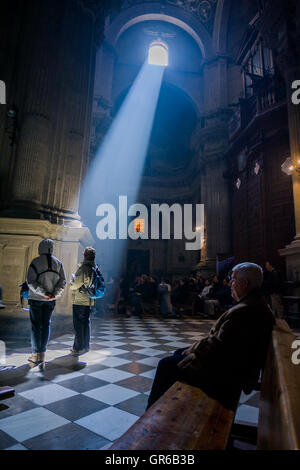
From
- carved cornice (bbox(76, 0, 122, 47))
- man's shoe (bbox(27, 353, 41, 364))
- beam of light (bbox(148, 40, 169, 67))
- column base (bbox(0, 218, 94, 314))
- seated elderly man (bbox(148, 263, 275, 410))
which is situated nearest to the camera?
seated elderly man (bbox(148, 263, 275, 410))

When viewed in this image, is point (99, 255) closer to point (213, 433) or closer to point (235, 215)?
point (235, 215)

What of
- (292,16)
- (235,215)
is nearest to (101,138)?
(235,215)

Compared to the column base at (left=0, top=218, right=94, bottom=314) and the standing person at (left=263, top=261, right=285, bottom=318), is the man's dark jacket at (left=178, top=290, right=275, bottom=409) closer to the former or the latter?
the column base at (left=0, top=218, right=94, bottom=314)

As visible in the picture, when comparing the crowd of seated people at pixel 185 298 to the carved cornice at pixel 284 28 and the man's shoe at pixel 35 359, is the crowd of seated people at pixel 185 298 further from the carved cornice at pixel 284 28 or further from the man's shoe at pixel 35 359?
the carved cornice at pixel 284 28

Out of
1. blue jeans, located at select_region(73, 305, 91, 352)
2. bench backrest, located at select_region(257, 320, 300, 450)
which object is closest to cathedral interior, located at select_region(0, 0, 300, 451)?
bench backrest, located at select_region(257, 320, 300, 450)

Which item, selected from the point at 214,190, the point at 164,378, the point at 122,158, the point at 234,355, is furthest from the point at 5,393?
the point at 122,158

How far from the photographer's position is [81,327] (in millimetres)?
3916

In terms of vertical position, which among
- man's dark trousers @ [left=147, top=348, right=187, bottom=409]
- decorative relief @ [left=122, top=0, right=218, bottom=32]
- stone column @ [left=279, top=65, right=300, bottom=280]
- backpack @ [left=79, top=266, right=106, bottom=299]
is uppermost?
decorative relief @ [left=122, top=0, right=218, bottom=32]

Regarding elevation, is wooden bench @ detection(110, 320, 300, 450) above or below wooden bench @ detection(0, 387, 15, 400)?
above

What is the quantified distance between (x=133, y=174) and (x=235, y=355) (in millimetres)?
19529

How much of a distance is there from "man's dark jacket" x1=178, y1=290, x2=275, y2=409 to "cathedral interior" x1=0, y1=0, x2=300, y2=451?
0.41 m

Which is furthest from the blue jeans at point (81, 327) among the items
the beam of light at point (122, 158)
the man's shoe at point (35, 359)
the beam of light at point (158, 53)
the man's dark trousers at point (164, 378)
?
the beam of light at point (158, 53)

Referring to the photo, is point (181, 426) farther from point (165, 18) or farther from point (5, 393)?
point (165, 18)

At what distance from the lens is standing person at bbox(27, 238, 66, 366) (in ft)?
10.8
